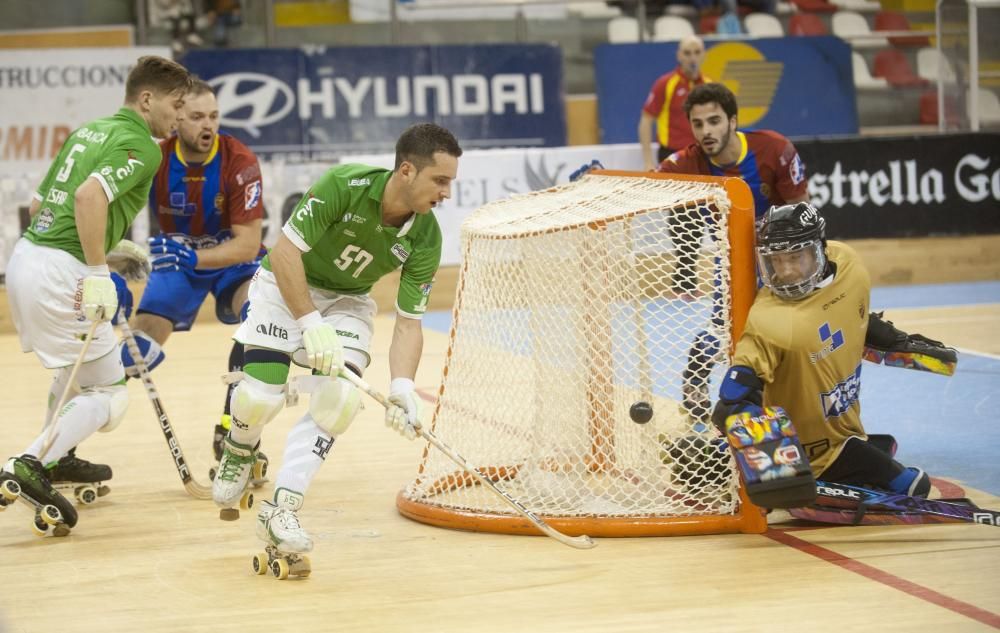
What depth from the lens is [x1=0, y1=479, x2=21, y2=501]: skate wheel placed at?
445 centimetres

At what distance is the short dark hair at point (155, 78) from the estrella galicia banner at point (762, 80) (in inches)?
314

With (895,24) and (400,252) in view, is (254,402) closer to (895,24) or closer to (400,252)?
(400,252)

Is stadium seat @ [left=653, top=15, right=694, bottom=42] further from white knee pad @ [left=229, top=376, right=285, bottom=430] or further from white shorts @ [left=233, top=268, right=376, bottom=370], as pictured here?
white knee pad @ [left=229, top=376, right=285, bottom=430]

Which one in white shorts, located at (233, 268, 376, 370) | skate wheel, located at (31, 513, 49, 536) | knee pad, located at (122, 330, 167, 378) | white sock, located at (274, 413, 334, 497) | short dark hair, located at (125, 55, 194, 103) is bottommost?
skate wheel, located at (31, 513, 49, 536)

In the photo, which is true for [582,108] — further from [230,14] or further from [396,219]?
[396,219]

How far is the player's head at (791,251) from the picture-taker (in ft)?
13.8

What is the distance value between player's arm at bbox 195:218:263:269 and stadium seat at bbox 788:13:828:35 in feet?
30.2

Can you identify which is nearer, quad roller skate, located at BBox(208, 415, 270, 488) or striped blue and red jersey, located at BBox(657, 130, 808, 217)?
quad roller skate, located at BBox(208, 415, 270, 488)

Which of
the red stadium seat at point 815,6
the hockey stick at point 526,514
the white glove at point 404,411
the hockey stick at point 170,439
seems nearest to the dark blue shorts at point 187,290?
the hockey stick at point 170,439

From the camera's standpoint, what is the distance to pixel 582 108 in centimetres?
1271

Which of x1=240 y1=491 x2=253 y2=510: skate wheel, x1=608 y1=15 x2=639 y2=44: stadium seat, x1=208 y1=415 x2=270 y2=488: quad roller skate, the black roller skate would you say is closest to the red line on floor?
x1=240 y1=491 x2=253 y2=510: skate wheel

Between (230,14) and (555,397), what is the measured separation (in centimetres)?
874

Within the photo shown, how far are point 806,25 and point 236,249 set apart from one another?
31.1 feet

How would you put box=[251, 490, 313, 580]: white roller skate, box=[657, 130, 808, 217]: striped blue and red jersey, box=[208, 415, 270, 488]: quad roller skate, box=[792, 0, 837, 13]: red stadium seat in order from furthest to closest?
1. box=[792, 0, 837, 13]: red stadium seat
2. box=[657, 130, 808, 217]: striped blue and red jersey
3. box=[208, 415, 270, 488]: quad roller skate
4. box=[251, 490, 313, 580]: white roller skate
